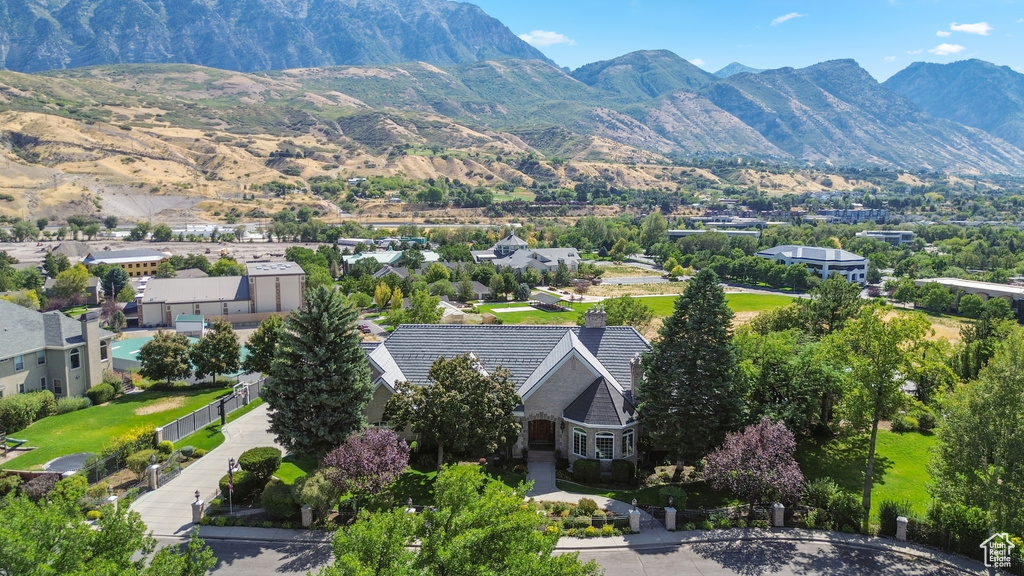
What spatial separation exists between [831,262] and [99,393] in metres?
123

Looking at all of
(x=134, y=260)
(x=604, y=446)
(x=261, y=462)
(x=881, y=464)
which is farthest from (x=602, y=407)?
(x=134, y=260)

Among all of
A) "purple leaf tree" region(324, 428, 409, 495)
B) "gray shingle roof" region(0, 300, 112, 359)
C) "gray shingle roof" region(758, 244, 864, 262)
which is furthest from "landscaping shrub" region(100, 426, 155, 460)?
"gray shingle roof" region(758, 244, 864, 262)

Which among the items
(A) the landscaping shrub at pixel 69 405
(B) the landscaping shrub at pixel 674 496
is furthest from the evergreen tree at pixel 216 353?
(B) the landscaping shrub at pixel 674 496

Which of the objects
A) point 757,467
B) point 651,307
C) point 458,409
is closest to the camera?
point 757,467

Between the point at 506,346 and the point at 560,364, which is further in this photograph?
the point at 506,346

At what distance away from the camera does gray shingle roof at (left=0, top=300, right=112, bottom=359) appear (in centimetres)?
3947

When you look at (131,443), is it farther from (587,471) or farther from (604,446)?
(604,446)

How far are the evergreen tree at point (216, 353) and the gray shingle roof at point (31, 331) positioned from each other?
742 centimetres

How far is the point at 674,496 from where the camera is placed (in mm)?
26281

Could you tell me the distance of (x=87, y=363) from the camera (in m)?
42.6

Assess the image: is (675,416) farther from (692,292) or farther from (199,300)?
(199,300)

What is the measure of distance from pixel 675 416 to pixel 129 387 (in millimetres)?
40122


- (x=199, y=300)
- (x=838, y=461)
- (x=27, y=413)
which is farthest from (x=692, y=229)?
(x=27, y=413)

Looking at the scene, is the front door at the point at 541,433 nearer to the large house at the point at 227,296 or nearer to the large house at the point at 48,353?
the large house at the point at 48,353
